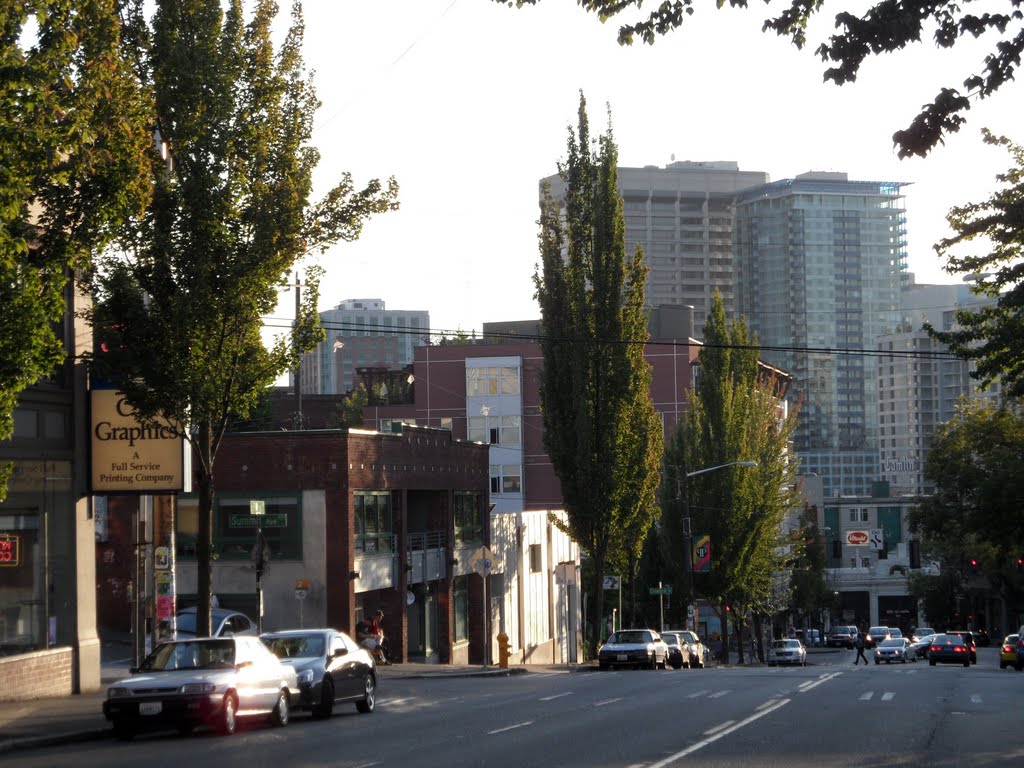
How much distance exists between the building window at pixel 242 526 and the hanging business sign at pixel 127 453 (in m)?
14.9

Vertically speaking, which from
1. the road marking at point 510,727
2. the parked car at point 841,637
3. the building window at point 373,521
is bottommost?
the parked car at point 841,637

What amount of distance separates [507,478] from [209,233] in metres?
66.8

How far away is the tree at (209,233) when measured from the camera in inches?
875

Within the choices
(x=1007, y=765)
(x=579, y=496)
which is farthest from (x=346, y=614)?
(x=1007, y=765)

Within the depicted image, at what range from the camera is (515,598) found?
54.1m

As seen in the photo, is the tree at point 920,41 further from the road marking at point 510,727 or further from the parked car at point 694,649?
the parked car at point 694,649

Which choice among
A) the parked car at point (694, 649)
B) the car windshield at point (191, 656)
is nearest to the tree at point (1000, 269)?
the car windshield at point (191, 656)

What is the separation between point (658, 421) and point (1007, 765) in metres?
35.5

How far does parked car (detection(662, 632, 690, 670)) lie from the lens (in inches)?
1781

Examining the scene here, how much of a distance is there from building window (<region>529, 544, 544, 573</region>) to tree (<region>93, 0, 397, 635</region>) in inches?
1367

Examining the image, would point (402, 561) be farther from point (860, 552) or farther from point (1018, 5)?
point (860, 552)

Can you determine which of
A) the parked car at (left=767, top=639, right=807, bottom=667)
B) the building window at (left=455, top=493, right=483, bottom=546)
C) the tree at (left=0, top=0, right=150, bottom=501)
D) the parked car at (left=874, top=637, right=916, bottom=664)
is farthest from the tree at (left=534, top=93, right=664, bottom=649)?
the tree at (left=0, top=0, right=150, bottom=501)

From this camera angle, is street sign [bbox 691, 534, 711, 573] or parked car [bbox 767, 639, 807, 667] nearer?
street sign [bbox 691, 534, 711, 573]

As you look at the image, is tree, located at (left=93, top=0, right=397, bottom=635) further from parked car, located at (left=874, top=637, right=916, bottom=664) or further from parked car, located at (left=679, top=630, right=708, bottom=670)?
parked car, located at (left=874, top=637, right=916, bottom=664)
